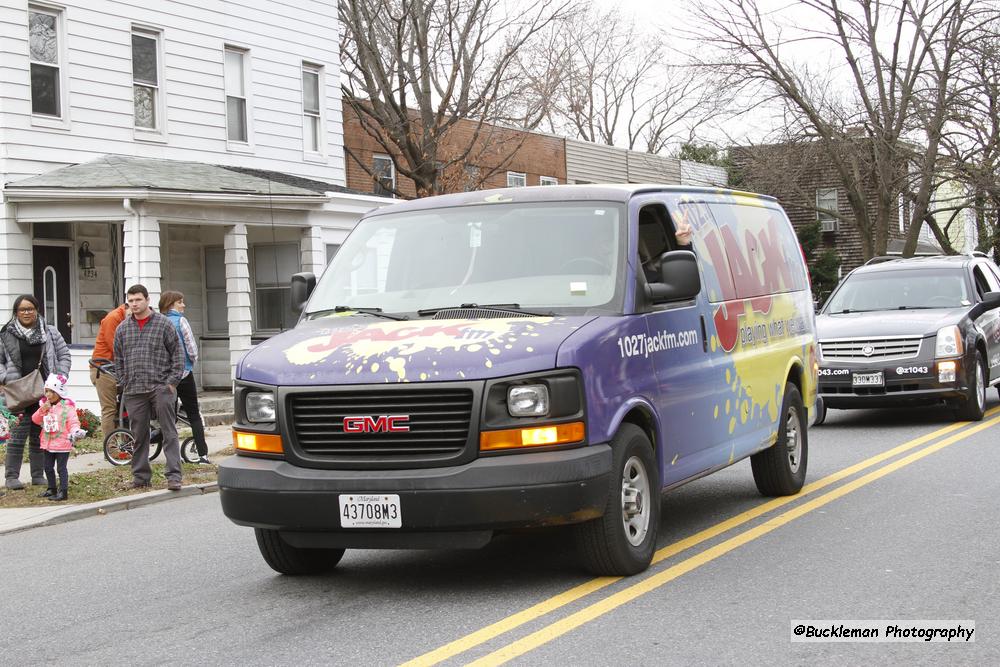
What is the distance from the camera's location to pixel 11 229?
17766 mm

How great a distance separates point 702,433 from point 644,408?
3.36 feet

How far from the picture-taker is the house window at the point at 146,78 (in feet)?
65.9

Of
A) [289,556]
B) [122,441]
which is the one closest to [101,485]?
[122,441]

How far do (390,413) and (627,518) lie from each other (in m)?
1.44

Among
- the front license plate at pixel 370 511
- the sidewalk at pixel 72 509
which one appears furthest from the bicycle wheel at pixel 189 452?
the front license plate at pixel 370 511

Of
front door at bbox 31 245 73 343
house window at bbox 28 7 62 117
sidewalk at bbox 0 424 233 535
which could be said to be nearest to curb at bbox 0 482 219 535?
sidewalk at bbox 0 424 233 535

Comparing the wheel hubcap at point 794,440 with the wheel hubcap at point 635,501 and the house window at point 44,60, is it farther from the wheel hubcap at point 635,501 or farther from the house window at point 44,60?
the house window at point 44,60

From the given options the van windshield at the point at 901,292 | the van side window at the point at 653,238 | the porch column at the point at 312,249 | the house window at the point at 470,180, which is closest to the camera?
the van side window at the point at 653,238

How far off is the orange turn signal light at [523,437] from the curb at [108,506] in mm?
4408

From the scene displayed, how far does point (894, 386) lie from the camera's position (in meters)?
14.1

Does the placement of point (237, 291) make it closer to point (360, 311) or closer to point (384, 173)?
point (384, 173)

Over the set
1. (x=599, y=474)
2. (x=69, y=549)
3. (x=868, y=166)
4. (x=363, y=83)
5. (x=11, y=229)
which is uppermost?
(x=363, y=83)

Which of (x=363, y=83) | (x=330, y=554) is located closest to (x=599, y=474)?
(x=330, y=554)

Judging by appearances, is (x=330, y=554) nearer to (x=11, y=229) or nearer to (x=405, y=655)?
(x=405, y=655)
